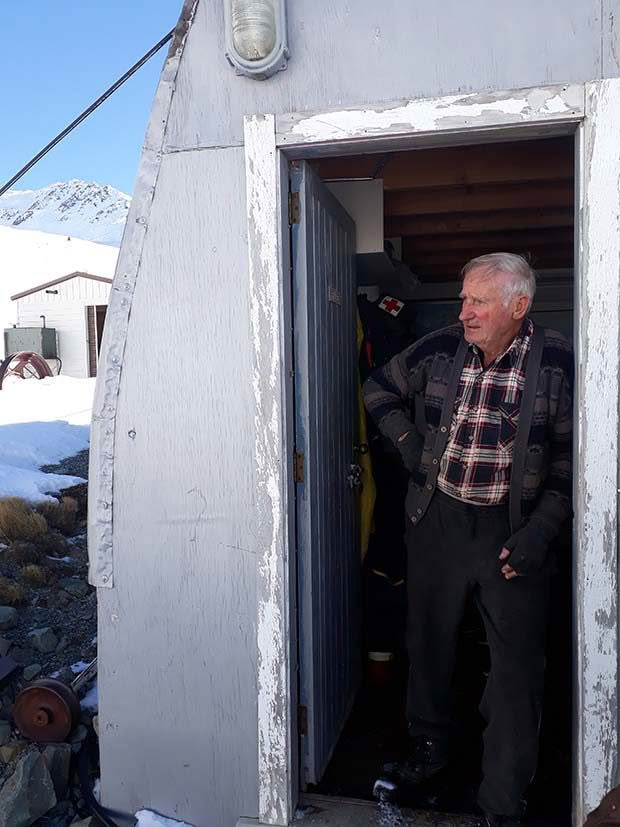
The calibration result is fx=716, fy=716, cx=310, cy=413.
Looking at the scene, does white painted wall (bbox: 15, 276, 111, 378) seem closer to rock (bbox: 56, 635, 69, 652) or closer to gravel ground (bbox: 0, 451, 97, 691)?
gravel ground (bbox: 0, 451, 97, 691)

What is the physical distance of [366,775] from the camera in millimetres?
3010

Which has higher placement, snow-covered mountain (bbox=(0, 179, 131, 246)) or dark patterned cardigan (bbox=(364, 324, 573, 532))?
snow-covered mountain (bbox=(0, 179, 131, 246))

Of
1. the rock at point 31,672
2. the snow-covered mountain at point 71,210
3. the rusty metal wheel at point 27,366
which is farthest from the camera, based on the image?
the snow-covered mountain at point 71,210

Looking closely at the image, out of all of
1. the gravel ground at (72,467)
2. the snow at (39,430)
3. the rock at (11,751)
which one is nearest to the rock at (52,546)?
the snow at (39,430)

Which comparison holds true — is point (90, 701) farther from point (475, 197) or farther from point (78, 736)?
point (475, 197)

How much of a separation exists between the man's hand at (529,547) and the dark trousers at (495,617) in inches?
4.1

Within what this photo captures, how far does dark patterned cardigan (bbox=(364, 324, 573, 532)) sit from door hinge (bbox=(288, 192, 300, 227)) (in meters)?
0.70

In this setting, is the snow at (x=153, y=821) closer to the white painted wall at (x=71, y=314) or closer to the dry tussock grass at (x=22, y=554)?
the dry tussock grass at (x=22, y=554)

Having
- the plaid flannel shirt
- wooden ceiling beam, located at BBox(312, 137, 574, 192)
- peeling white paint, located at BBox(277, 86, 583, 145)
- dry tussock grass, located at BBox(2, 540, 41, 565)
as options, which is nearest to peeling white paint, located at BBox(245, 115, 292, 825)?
peeling white paint, located at BBox(277, 86, 583, 145)

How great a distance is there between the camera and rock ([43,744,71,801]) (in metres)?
3.00

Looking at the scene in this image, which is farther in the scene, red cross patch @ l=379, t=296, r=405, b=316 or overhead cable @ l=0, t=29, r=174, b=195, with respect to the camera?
red cross patch @ l=379, t=296, r=405, b=316

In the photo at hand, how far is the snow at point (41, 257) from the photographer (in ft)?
208

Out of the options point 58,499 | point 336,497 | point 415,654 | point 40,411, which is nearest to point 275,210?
point 336,497

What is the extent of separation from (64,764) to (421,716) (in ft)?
5.05
